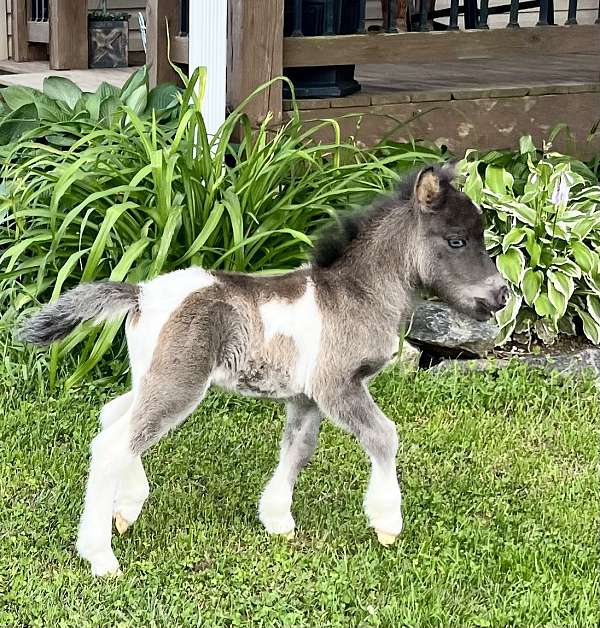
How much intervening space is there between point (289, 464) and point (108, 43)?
6.33 metres

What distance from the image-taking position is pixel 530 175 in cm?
600

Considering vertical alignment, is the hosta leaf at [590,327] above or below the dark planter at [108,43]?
below

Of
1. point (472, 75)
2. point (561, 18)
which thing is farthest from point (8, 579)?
point (561, 18)

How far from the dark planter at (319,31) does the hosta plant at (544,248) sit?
1.10 m

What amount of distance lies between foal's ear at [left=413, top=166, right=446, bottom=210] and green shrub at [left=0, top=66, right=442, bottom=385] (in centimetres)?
147

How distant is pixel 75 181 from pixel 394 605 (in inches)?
110

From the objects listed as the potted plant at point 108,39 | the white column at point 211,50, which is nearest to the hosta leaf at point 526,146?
the white column at point 211,50

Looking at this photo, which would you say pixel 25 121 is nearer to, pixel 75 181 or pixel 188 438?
pixel 75 181

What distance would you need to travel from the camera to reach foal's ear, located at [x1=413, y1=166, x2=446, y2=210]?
139 inches

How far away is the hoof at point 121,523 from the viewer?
3.81 metres

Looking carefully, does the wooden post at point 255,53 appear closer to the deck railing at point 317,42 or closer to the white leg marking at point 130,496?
the deck railing at point 317,42

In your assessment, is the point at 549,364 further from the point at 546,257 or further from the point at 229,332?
the point at 229,332

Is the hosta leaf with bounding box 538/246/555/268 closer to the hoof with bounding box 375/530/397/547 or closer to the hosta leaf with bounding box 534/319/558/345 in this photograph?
the hosta leaf with bounding box 534/319/558/345

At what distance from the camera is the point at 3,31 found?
9.80 meters
